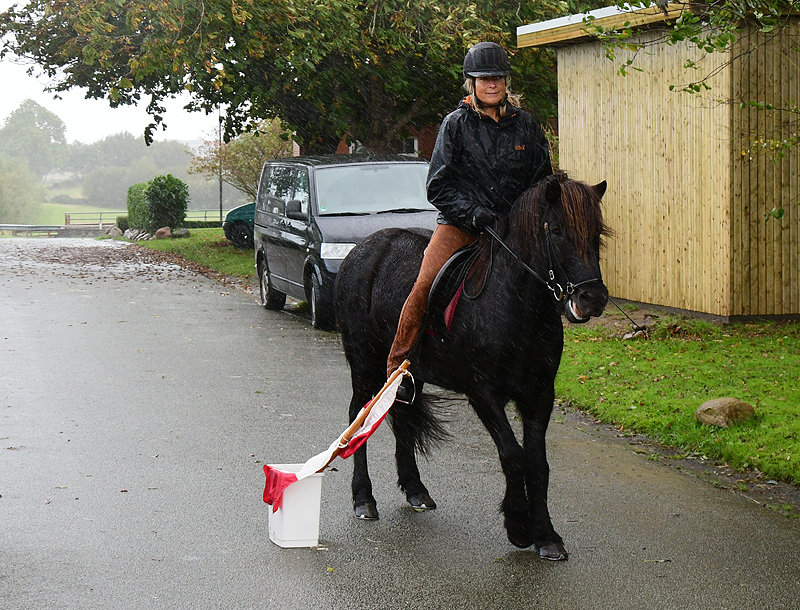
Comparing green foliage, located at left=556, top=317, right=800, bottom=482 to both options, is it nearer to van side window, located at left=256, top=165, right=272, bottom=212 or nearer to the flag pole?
the flag pole

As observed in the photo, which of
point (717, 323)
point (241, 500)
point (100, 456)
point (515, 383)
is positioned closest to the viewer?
point (515, 383)

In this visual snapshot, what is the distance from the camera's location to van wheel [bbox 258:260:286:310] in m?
16.3

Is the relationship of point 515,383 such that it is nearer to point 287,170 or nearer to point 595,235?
point 595,235

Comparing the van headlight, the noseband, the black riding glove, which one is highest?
the black riding glove

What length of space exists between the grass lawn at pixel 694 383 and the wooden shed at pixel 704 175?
0.79m

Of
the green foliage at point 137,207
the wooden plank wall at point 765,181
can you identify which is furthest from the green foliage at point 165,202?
the wooden plank wall at point 765,181

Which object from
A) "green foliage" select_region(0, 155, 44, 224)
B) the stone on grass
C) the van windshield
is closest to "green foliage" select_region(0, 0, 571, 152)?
the van windshield

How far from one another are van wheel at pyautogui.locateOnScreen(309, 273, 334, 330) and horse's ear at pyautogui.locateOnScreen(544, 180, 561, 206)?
8.89 metres

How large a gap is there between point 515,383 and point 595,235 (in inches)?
34.6

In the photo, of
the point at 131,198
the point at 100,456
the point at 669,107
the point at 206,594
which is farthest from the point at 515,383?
A: the point at 131,198

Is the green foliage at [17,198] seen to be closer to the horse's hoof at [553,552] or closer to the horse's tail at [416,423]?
the horse's tail at [416,423]

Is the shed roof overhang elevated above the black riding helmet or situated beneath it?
elevated above

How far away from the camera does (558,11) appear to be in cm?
2347

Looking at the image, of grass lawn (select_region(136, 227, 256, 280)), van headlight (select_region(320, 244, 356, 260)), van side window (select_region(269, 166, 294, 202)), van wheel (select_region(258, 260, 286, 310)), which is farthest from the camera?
grass lawn (select_region(136, 227, 256, 280))
